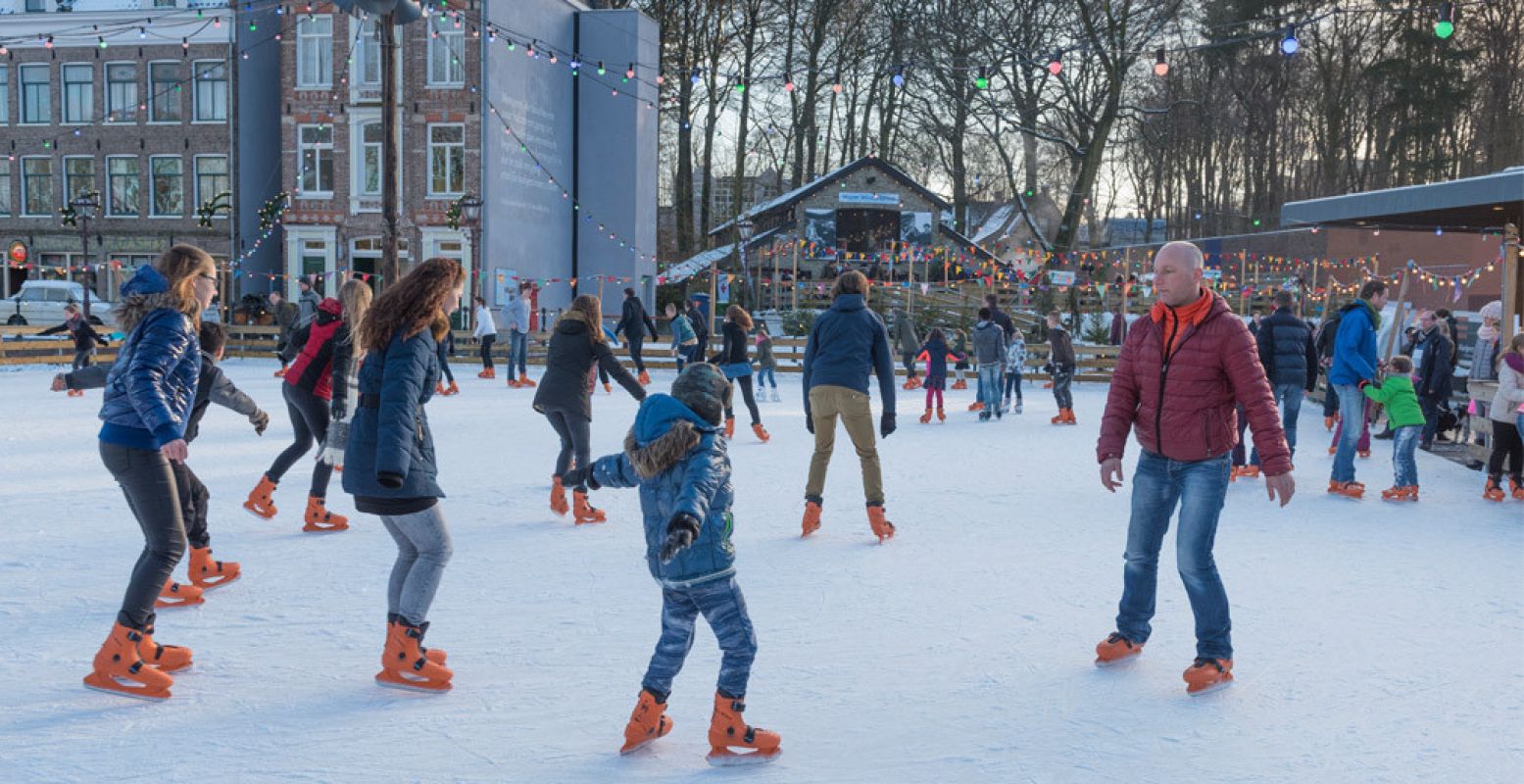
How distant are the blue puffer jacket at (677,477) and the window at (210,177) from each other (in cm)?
3080

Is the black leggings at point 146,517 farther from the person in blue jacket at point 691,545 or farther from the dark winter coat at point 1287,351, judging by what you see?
the dark winter coat at point 1287,351

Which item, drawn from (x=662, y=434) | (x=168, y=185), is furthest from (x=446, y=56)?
(x=662, y=434)

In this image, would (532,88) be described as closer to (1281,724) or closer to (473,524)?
(473,524)

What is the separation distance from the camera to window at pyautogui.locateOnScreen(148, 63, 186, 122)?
31.0m

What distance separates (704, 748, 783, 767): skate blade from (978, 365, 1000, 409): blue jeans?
11704 mm

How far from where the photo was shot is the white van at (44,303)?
1156 inches

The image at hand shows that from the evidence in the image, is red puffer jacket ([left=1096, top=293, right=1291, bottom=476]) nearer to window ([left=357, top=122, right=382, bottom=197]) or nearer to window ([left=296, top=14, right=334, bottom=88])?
window ([left=357, top=122, right=382, bottom=197])

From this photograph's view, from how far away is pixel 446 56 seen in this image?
2834 centimetres

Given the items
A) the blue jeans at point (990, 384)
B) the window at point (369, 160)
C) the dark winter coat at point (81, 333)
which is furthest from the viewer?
the window at point (369, 160)

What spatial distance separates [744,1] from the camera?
36.4 metres

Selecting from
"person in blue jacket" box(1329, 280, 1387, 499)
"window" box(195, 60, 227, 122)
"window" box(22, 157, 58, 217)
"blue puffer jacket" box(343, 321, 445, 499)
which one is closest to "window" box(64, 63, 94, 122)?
"window" box(22, 157, 58, 217)

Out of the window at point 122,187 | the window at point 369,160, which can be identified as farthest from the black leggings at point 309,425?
the window at point 122,187

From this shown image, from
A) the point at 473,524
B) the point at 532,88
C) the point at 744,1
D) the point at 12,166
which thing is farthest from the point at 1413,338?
the point at 12,166

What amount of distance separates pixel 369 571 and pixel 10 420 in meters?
9.01
